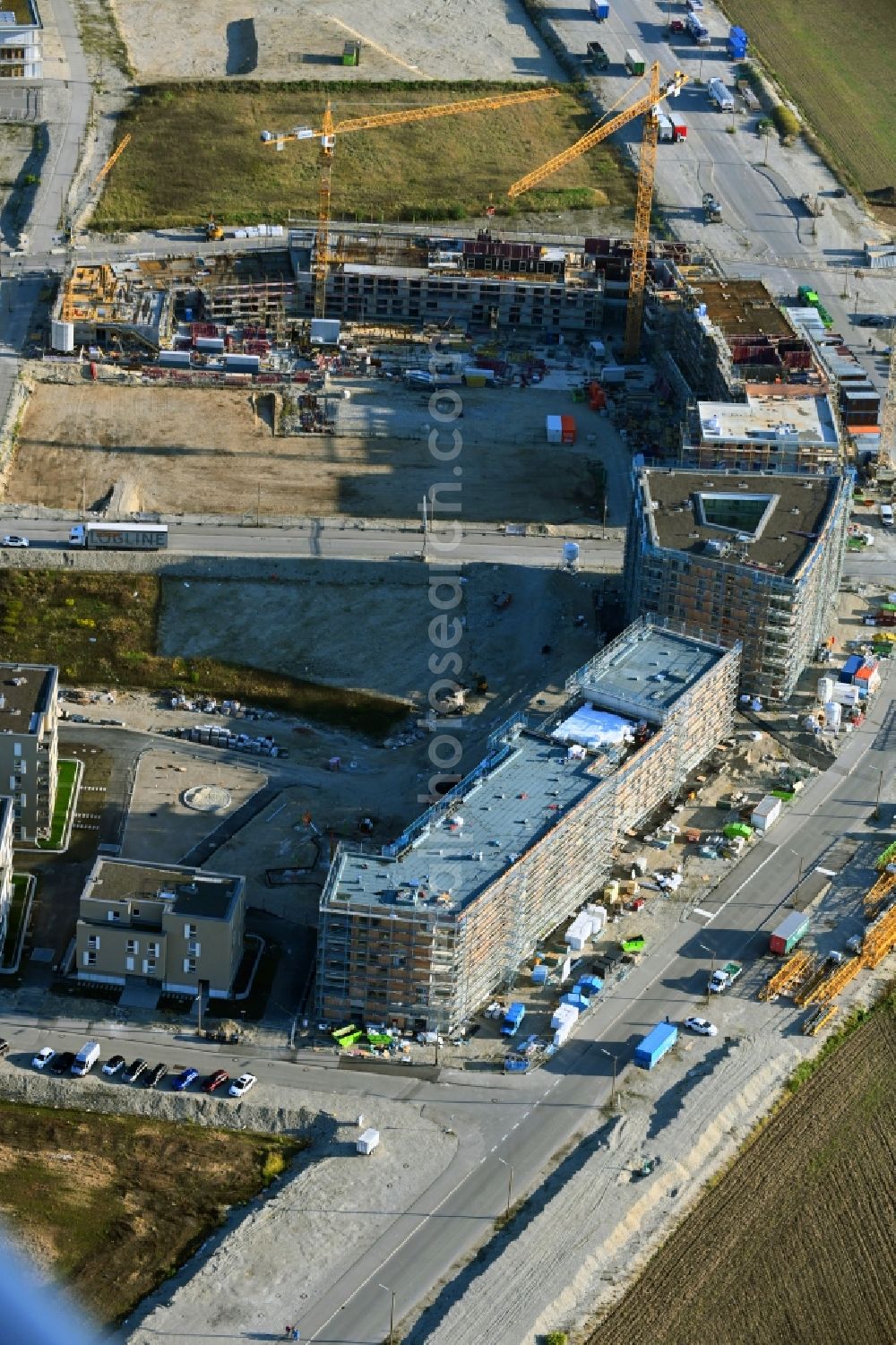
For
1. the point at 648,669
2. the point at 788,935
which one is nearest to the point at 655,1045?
the point at 788,935

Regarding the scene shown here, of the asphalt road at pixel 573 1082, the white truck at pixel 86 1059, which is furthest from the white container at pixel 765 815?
the white truck at pixel 86 1059

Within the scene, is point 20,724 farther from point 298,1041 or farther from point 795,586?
point 795,586

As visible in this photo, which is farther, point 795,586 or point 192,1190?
point 795,586

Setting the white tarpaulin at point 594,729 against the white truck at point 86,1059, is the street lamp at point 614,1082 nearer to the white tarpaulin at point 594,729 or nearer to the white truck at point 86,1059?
the white tarpaulin at point 594,729

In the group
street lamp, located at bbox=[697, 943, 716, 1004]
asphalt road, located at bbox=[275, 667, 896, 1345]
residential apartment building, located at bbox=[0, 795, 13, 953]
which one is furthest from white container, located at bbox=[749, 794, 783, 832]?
residential apartment building, located at bbox=[0, 795, 13, 953]

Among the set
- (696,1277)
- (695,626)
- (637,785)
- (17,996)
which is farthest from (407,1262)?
(695,626)

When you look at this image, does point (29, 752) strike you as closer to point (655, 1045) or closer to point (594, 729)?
point (594, 729)
